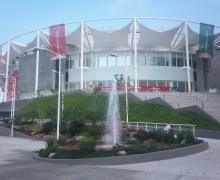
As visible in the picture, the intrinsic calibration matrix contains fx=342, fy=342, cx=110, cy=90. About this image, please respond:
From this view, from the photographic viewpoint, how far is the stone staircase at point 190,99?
38156mm

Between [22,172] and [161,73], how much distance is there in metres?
50.9

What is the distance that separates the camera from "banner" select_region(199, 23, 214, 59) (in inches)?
2258

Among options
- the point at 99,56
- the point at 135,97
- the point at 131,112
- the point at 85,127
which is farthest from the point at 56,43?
the point at 85,127

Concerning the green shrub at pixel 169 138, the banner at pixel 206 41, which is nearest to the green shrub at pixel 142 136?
the green shrub at pixel 169 138

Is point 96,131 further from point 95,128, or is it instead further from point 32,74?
point 32,74

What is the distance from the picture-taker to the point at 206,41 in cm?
5778

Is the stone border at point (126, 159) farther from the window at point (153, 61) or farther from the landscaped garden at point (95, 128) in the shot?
the window at point (153, 61)

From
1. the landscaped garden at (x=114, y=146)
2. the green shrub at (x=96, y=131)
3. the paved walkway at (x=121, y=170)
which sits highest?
the green shrub at (x=96, y=131)

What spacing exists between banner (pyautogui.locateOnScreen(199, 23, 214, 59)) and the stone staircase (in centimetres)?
1461

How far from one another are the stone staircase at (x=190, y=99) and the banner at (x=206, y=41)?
14.6m

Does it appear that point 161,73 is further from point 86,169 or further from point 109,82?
point 86,169

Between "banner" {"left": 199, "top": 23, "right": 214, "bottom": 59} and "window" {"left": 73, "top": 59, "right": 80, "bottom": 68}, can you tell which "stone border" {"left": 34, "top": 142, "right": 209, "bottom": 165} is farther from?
"window" {"left": 73, "top": 59, "right": 80, "bottom": 68}

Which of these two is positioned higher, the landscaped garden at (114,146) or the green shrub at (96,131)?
the green shrub at (96,131)

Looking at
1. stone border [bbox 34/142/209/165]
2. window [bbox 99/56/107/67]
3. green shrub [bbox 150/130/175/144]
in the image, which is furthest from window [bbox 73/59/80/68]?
stone border [bbox 34/142/209/165]
